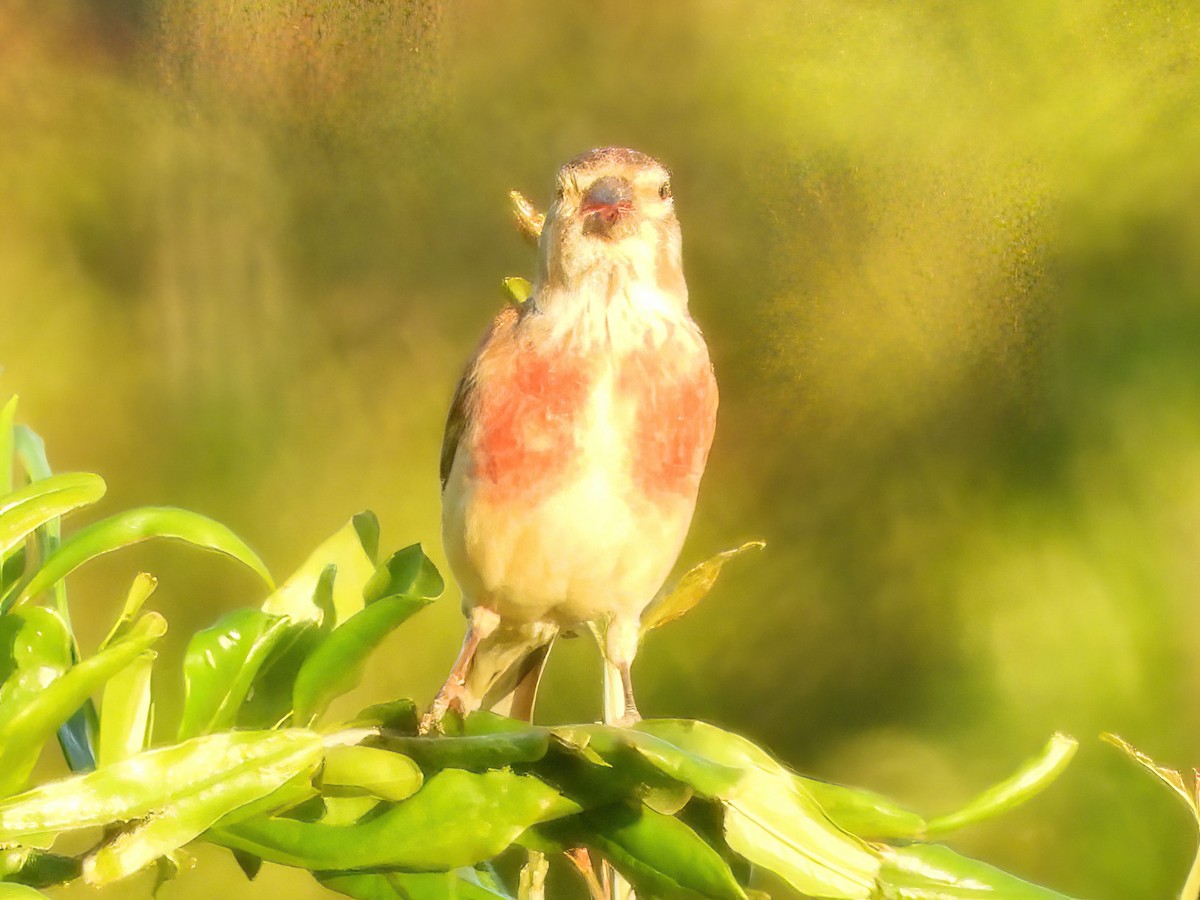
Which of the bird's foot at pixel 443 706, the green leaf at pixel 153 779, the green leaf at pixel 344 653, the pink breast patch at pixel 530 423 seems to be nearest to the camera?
the green leaf at pixel 153 779

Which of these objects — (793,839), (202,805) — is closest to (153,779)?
(202,805)

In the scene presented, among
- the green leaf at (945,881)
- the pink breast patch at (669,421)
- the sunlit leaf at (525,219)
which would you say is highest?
the sunlit leaf at (525,219)

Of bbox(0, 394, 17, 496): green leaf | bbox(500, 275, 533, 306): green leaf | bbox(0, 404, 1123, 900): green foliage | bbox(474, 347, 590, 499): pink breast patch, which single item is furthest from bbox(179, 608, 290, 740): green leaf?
bbox(500, 275, 533, 306): green leaf

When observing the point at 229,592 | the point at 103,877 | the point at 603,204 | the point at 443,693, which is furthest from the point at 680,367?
the point at 229,592

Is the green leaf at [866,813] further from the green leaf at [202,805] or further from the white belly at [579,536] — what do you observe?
the white belly at [579,536]

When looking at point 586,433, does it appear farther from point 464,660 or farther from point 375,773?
point 375,773

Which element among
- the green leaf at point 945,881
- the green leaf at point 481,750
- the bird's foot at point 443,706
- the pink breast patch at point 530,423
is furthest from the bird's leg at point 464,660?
the green leaf at point 945,881
